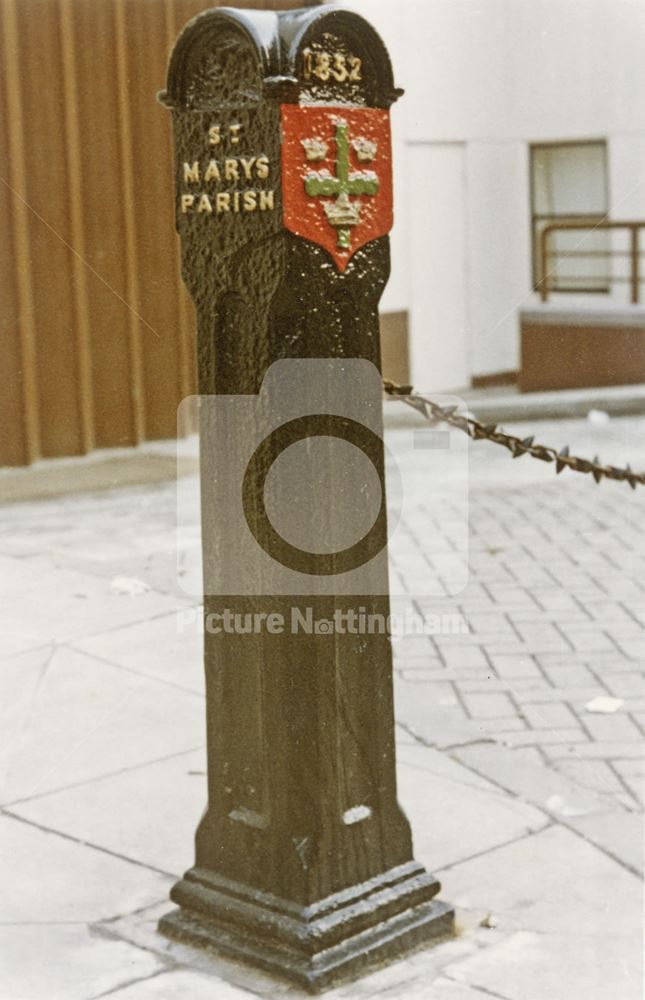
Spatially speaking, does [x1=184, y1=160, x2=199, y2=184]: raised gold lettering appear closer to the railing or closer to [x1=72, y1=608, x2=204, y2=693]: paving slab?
[x1=72, y1=608, x2=204, y2=693]: paving slab

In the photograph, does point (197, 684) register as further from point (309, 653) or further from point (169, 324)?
point (169, 324)

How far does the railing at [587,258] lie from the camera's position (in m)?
13.2

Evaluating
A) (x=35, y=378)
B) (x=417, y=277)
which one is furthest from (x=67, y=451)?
(x=417, y=277)

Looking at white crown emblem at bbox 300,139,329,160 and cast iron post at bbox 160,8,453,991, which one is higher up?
white crown emblem at bbox 300,139,329,160

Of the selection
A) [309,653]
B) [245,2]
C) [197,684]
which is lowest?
[197,684]

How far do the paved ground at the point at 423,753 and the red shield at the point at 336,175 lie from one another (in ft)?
5.58

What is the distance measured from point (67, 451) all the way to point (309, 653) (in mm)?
6992

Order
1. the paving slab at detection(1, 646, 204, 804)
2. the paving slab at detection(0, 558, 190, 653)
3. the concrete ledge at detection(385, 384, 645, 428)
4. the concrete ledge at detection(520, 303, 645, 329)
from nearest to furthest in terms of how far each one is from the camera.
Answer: the paving slab at detection(1, 646, 204, 804)
the paving slab at detection(0, 558, 190, 653)
the concrete ledge at detection(385, 384, 645, 428)
the concrete ledge at detection(520, 303, 645, 329)

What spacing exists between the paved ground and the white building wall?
5635 millimetres

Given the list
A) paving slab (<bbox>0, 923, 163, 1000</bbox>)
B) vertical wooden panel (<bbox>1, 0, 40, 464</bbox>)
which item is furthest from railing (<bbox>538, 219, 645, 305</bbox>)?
paving slab (<bbox>0, 923, 163, 1000</bbox>)

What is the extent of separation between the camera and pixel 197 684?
17.5ft

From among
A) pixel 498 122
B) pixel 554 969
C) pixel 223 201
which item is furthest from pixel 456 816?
pixel 498 122

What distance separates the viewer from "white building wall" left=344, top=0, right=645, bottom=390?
43.2 feet

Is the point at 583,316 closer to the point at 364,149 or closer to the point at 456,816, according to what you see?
the point at 456,816
